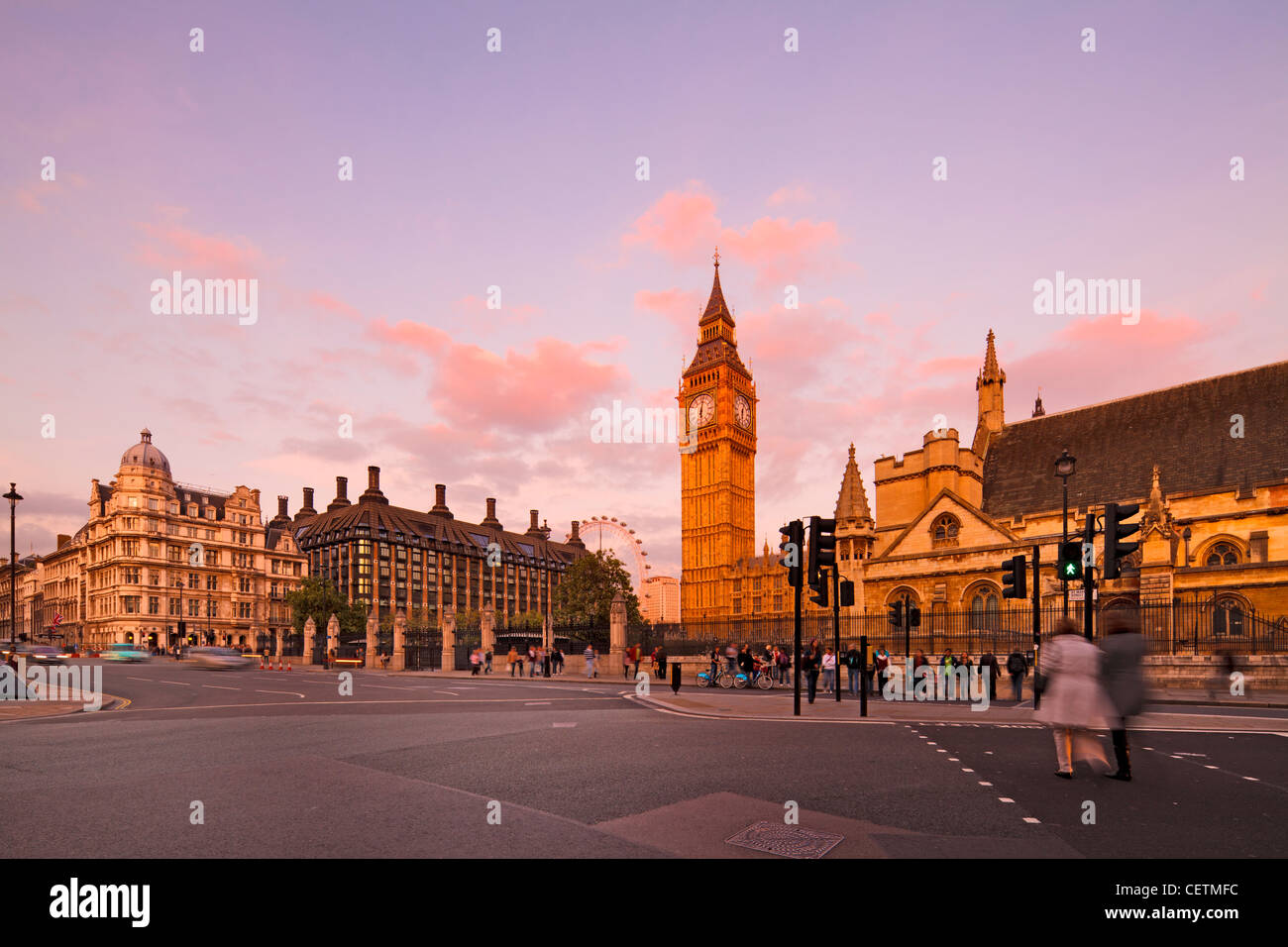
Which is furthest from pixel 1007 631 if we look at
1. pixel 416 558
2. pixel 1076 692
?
pixel 416 558

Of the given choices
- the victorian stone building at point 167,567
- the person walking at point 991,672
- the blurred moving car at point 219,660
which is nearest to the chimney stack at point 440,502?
the victorian stone building at point 167,567

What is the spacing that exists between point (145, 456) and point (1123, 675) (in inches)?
4056

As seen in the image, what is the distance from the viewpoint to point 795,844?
5.75 m

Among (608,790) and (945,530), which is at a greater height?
(945,530)

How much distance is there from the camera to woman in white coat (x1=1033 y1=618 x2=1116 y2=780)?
8.27 m

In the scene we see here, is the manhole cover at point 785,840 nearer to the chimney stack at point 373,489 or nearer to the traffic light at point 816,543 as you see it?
the traffic light at point 816,543

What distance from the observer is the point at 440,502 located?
151000mm

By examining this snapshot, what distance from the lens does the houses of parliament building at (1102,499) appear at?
33344 mm

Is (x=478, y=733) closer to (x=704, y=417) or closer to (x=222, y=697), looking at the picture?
(x=222, y=697)

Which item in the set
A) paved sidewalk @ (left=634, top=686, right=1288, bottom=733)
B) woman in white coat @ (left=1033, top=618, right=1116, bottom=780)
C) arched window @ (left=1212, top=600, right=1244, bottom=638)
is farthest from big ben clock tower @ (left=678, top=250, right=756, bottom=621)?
woman in white coat @ (left=1033, top=618, right=1116, bottom=780)

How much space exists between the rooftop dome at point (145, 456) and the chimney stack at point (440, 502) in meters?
63.2

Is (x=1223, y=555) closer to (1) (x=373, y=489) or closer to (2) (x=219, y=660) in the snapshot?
(2) (x=219, y=660)

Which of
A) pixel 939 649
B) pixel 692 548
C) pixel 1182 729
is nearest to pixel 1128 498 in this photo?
pixel 939 649

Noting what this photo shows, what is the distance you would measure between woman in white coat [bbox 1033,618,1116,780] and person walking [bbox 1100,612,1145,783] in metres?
0.10
